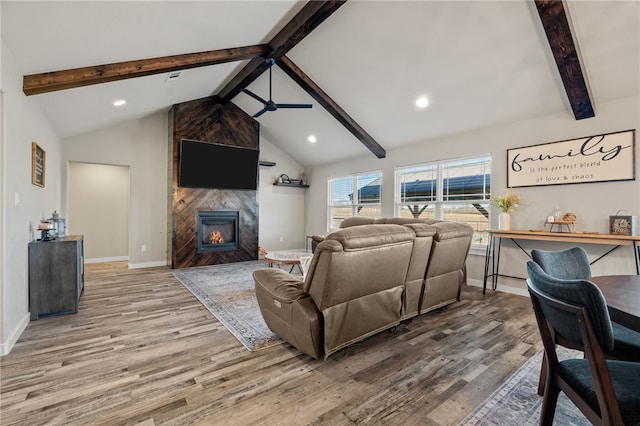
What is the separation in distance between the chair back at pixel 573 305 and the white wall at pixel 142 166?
258 inches

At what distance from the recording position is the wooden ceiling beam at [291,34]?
11.3 feet

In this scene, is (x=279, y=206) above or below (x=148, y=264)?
above

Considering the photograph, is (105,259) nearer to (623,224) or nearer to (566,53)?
(566,53)

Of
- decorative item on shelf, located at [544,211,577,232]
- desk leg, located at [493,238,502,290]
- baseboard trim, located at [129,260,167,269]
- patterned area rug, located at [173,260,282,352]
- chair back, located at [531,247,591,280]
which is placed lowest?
patterned area rug, located at [173,260,282,352]

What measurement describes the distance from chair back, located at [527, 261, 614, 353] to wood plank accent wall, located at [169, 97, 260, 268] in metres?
5.94

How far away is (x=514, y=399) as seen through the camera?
6.11 ft

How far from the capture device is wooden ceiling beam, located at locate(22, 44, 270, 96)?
9.28 ft

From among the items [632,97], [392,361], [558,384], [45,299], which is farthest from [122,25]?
[632,97]

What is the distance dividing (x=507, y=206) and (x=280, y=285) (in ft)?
11.9

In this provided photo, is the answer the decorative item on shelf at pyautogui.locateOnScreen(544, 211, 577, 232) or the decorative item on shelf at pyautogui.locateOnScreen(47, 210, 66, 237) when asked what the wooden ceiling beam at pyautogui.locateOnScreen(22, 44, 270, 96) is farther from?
the decorative item on shelf at pyautogui.locateOnScreen(544, 211, 577, 232)

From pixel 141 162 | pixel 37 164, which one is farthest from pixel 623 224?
pixel 141 162

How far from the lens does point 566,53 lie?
119 inches

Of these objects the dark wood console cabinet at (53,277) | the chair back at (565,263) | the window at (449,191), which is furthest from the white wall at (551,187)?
the dark wood console cabinet at (53,277)

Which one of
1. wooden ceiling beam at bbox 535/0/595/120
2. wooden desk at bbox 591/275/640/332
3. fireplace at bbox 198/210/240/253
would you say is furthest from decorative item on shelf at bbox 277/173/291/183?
wooden desk at bbox 591/275/640/332
